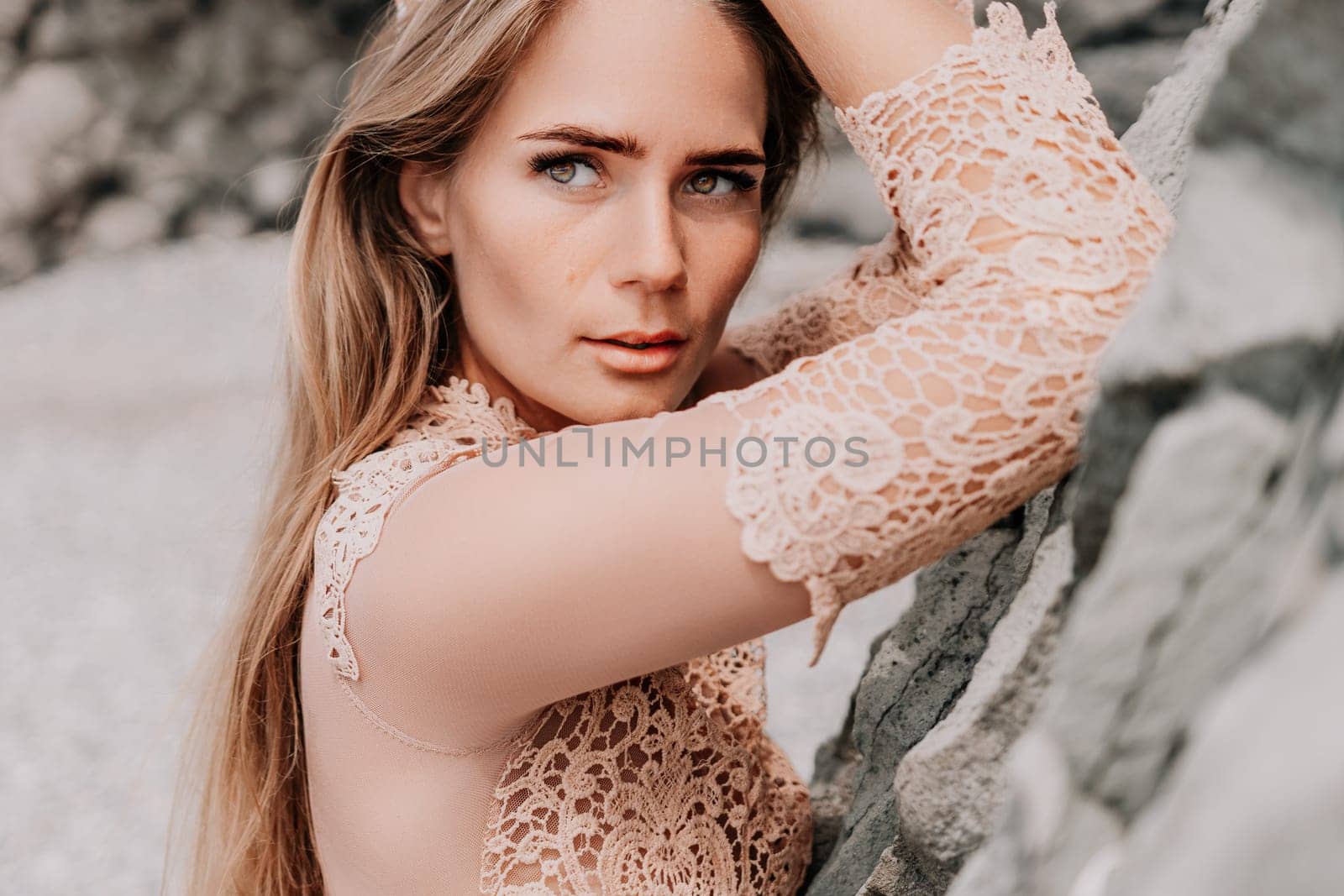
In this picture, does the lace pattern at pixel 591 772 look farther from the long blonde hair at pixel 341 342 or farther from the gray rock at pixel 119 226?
the gray rock at pixel 119 226

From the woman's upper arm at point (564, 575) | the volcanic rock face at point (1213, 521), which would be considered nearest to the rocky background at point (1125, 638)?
the volcanic rock face at point (1213, 521)

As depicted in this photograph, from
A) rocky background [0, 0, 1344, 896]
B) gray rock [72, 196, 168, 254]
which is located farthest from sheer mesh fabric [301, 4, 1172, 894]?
gray rock [72, 196, 168, 254]

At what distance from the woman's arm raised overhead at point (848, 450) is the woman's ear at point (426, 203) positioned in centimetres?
42

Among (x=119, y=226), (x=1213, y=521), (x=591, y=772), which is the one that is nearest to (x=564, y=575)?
(x=591, y=772)

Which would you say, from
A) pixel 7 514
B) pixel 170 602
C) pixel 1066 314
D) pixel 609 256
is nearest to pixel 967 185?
pixel 1066 314

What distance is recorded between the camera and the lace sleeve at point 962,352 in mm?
779

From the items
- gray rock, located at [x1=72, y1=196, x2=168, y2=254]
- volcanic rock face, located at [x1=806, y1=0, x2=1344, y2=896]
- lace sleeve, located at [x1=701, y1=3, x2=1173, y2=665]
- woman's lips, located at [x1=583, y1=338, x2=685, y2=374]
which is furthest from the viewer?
gray rock, located at [x1=72, y1=196, x2=168, y2=254]

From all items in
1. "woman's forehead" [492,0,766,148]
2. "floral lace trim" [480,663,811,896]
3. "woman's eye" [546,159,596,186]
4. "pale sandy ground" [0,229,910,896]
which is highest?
"woman's forehead" [492,0,766,148]

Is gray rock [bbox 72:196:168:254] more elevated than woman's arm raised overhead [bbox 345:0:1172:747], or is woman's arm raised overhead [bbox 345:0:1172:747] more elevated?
woman's arm raised overhead [bbox 345:0:1172:747]

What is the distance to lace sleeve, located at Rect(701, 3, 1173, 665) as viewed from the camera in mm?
779

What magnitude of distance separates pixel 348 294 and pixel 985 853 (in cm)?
90

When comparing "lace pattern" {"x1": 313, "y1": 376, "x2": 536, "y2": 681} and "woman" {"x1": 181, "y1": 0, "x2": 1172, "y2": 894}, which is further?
"lace pattern" {"x1": 313, "y1": 376, "x2": 536, "y2": 681}

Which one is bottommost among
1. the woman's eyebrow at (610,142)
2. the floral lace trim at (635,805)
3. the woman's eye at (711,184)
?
the floral lace trim at (635,805)

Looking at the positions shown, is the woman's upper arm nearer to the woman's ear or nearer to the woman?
the woman
